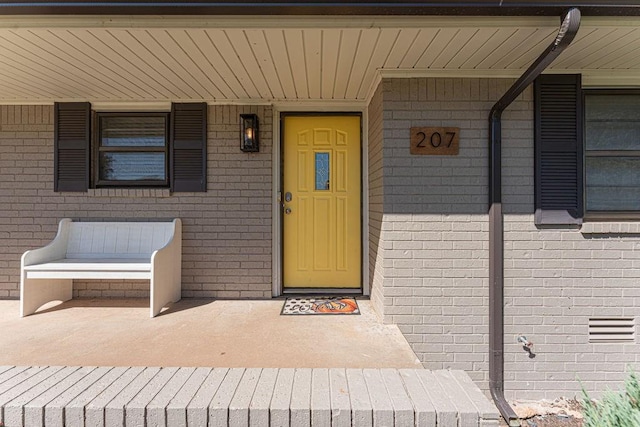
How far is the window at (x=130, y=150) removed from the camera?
3.49m

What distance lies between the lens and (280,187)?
3551mm

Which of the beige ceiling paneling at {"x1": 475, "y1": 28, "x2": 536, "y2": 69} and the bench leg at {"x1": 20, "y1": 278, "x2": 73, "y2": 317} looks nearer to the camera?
the beige ceiling paneling at {"x1": 475, "y1": 28, "x2": 536, "y2": 69}

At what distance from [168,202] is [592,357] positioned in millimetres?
4167

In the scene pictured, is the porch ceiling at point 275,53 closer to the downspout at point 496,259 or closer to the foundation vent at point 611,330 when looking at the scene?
the downspout at point 496,259

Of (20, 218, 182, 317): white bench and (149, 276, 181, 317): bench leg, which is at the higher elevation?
(20, 218, 182, 317): white bench

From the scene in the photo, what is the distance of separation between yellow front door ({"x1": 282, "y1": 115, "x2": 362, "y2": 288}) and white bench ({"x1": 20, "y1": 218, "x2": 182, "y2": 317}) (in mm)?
1158

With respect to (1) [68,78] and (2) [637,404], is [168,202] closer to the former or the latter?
(1) [68,78]

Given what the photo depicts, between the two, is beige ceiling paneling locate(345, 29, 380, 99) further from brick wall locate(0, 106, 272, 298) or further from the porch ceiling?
brick wall locate(0, 106, 272, 298)

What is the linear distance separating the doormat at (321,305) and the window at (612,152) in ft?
7.34

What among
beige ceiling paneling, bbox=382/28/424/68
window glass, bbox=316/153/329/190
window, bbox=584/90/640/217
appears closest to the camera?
beige ceiling paneling, bbox=382/28/424/68

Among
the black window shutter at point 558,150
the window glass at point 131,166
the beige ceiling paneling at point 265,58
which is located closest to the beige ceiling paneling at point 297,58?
the beige ceiling paneling at point 265,58

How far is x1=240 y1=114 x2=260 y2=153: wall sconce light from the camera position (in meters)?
3.33

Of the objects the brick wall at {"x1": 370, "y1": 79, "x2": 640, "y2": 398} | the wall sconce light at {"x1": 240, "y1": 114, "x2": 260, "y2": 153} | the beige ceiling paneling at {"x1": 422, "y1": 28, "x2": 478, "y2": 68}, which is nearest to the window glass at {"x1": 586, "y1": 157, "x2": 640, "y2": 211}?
the brick wall at {"x1": 370, "y1": 79, "x2": 640, "y2": 398}

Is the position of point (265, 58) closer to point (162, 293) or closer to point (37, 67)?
point (37, 67)
